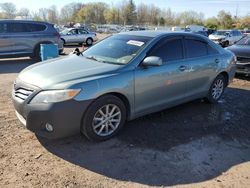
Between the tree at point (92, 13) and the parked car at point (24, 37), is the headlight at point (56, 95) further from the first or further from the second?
the tree at point (92, 13)

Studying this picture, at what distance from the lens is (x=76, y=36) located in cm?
2448

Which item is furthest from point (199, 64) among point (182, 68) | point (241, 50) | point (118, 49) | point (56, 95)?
point (241, 50)

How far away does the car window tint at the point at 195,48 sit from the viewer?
610 centimetres

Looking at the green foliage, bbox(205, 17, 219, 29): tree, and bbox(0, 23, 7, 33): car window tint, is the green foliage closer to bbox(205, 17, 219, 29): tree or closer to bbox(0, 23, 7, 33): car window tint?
bbox(205, 17, 219, 29): tree

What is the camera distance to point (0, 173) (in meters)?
3.85

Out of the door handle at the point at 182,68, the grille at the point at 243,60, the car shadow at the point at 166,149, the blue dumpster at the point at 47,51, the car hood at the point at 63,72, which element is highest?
the car hood at the point at 63,72

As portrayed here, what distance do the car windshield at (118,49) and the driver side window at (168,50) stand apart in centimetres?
23

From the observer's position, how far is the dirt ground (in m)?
3.81

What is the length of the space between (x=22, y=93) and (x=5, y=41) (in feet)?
31.0

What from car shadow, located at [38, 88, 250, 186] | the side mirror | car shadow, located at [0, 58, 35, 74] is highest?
the side mirror

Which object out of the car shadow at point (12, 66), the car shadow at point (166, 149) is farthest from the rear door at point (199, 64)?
the car shadow at point (12, 66)

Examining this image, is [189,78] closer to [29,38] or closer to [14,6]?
[29,38]

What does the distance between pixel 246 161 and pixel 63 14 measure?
111600 millimetres

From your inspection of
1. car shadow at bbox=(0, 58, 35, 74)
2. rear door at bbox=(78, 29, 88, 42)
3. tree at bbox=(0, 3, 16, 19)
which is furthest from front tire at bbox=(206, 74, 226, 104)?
tree at bbox=(0, 3, 16, 19)
